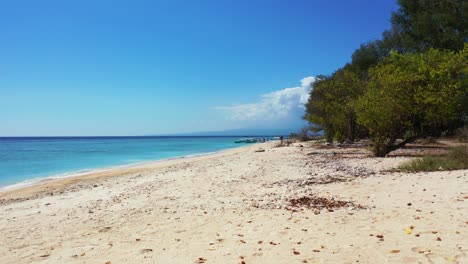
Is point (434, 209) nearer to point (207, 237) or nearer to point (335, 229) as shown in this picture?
point (335, 229)

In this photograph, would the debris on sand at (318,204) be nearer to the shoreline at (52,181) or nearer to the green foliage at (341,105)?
the shoreline at (52,181)

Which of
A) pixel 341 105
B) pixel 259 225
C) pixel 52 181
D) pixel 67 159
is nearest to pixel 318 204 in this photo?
pixel 259 225

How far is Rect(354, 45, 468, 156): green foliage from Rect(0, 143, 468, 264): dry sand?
25.9ft

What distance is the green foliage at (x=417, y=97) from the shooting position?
690 inches

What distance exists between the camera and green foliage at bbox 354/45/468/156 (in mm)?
17531

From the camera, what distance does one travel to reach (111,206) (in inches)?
404

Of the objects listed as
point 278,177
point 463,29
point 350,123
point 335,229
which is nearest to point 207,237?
point 335,229

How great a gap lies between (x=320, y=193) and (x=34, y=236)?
23.0 feet

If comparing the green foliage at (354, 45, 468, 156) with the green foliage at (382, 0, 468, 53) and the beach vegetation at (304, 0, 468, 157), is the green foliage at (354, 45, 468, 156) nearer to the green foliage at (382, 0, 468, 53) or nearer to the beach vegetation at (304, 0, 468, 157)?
the beach vegetation at (304, 0, 468, 157)

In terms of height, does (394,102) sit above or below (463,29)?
below

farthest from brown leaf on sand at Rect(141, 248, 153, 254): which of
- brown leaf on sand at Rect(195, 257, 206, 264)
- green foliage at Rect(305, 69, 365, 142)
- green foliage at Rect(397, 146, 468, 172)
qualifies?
green foliage at Rect(305, 69, 365, 142)

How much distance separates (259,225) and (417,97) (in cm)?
1412

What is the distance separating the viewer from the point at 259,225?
23.5ft

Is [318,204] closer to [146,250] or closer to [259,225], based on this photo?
[259,225]
